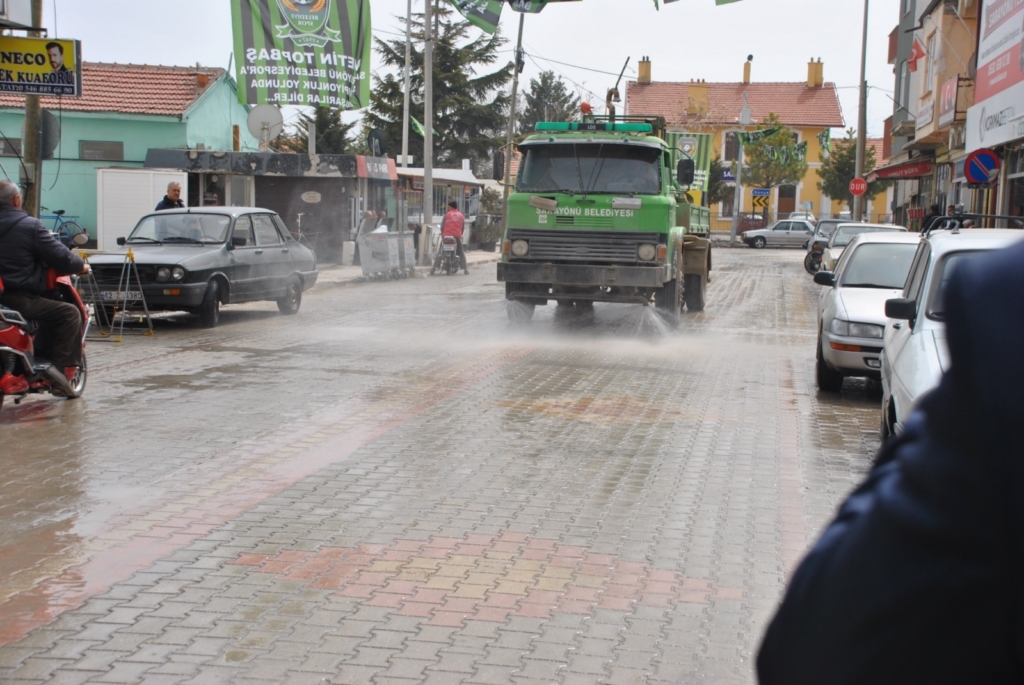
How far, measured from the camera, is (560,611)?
4.64m

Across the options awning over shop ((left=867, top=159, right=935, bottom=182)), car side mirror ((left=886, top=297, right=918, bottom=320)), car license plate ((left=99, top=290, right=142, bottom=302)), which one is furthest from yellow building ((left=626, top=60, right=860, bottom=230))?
car side mirror ((left=886, top=297, right=918, bottom=320))

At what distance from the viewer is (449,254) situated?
1138 inches

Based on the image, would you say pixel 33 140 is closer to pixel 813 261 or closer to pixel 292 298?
pixel 292 298

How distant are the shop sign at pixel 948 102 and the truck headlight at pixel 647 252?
15482 millimetres

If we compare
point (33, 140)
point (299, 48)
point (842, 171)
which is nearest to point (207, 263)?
point (33, 140)

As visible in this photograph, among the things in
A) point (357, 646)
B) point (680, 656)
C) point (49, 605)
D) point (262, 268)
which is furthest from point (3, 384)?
point (262, 268)

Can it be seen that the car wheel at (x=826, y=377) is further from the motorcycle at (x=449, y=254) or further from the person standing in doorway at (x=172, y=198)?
the motorcycle at (x=449, y=254)

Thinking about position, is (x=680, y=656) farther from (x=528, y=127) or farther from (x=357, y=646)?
(x=528, y=127)

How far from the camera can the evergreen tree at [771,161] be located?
6519 centimetres

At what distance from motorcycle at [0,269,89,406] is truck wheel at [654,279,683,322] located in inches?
345

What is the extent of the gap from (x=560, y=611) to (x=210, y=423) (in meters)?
4.71

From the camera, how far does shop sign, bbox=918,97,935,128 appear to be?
31.0 metres

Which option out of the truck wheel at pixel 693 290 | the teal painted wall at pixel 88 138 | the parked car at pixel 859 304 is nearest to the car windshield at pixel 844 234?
the truck wheel at pixel 693 290

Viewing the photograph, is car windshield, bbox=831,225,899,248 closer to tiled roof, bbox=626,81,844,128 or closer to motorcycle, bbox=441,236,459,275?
motorcycle, bbox=441,236,459,275
